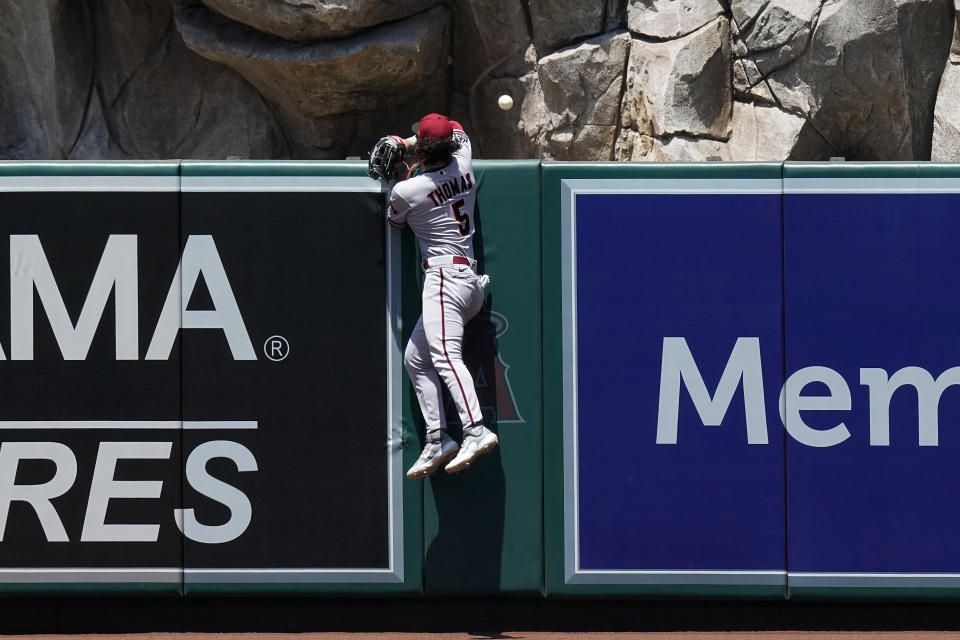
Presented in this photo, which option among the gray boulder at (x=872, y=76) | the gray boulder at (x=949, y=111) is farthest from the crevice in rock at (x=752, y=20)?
the gray boulder at (x=949, y=111)

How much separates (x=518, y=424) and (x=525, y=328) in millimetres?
459

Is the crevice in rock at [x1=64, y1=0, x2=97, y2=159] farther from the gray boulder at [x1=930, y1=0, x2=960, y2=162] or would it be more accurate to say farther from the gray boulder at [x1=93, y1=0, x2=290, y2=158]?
the gray boulder at [x1=930, y1=0, x2=960, y2=162]

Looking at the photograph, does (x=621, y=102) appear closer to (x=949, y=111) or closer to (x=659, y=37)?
(x=659, y=37)

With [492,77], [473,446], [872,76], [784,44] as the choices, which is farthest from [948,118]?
[473,446]

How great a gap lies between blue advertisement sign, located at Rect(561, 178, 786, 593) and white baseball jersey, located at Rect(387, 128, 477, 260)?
19.2 inches

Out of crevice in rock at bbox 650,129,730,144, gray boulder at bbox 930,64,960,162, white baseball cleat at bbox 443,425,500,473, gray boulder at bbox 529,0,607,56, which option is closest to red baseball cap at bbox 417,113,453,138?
white baseball cleat at bbox 443,425,500,473

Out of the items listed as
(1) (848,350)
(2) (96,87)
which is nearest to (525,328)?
(1) (848,350)

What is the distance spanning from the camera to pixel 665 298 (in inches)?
209

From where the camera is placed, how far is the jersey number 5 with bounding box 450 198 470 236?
17.1ft

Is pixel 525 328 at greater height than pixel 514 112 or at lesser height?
lesser

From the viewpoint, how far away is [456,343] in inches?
202

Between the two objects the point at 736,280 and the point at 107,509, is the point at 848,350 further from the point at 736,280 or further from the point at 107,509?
the point at 107,509

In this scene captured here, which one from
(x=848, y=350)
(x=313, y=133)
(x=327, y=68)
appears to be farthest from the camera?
(x=313, y=133)

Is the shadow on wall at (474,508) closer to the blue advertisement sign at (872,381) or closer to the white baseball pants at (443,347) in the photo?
the white baseball pants at (443,347)
